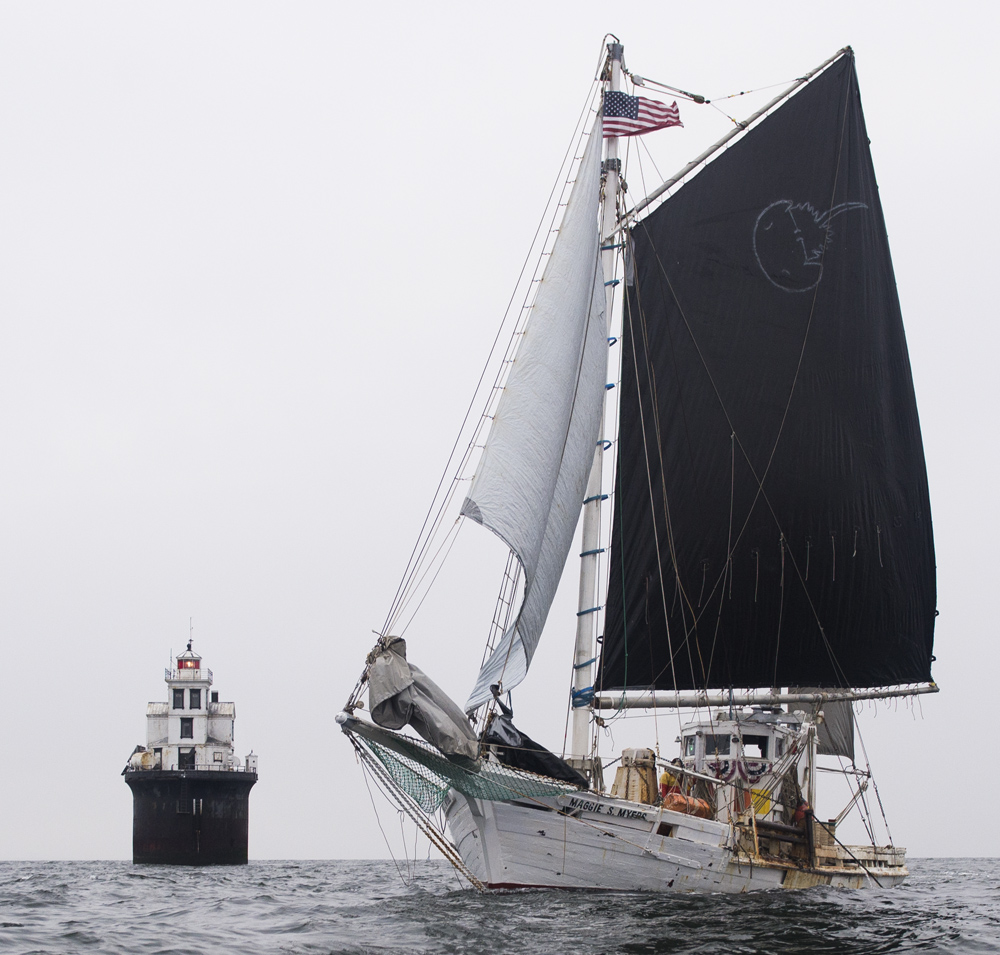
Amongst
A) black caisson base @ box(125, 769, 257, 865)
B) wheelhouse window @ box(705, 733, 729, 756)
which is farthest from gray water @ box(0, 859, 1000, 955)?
black caisson base @ box(125, 769, 257, 865)

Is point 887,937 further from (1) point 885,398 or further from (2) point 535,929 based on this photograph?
(1) point 885,398

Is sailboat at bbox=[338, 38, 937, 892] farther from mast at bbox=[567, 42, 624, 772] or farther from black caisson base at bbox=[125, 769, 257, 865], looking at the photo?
black caisson base at bbox=[125, 769, 257, 865]

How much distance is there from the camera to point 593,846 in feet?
83.3

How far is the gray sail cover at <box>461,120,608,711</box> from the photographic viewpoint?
25.3 metres

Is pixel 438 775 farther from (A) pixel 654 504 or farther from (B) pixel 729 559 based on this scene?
(B) pixel 729 559

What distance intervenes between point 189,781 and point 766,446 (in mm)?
58568

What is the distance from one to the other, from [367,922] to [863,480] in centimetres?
1886

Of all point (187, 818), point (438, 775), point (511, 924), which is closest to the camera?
point (511, 924)

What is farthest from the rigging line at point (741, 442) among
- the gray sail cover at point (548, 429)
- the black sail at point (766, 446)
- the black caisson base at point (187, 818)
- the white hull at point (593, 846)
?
the black caisson base at point (187, 818)

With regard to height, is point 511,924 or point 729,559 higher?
point 729,559

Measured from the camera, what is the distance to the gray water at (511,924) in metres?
19.0

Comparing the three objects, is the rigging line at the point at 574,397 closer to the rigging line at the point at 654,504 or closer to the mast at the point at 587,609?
the mast at the point at 587,609

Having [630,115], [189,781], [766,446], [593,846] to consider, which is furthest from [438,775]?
[189,781]

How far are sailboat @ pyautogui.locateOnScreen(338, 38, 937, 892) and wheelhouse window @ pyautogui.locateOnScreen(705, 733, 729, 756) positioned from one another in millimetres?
103
